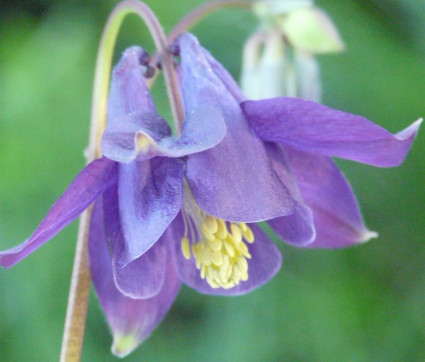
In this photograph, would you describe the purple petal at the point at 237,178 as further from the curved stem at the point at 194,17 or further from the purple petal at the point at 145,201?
the curved stem at the point at 194,17

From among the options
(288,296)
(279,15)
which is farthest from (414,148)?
(279,15)

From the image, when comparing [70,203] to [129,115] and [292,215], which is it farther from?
[292,215]

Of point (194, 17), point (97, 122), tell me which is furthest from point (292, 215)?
point (194, 17)

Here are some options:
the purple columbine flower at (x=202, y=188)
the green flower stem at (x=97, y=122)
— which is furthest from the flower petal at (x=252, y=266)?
the green flower stem at (x=97, y=122)

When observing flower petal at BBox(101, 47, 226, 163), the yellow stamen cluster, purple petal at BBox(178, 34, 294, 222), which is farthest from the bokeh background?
purple petal at BBox(178, 34, 294, 222)

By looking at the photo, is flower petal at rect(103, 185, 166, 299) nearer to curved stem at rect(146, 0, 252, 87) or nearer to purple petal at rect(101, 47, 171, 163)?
purple petal at rect(101, 47, 171, 163)
